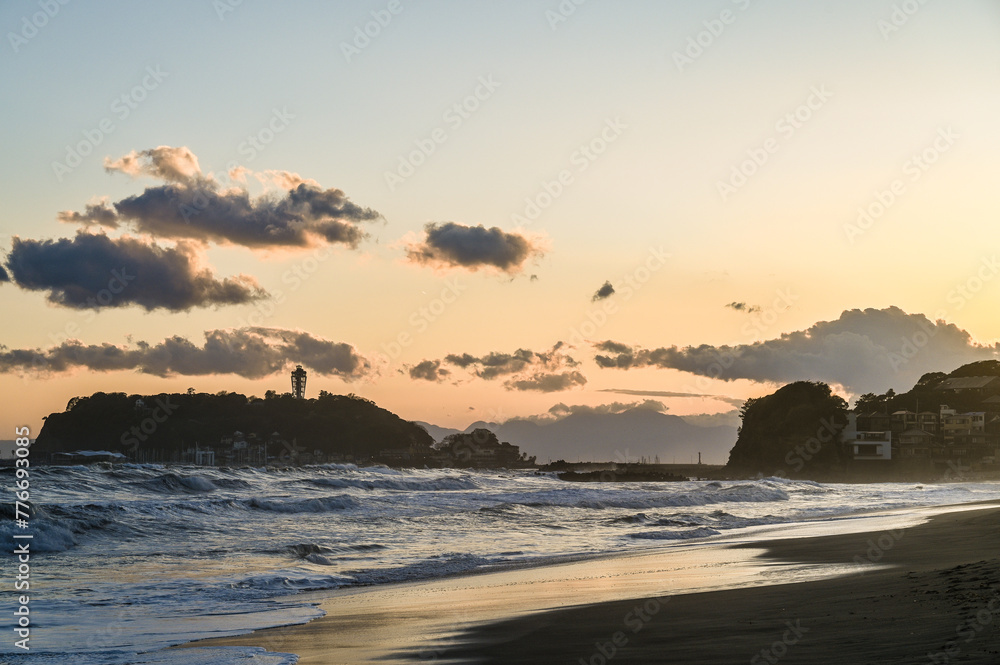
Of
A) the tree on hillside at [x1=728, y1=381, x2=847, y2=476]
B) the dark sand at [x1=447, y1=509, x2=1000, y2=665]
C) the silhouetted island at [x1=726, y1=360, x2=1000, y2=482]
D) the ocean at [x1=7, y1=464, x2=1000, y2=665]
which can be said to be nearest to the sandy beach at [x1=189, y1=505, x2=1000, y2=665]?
the dark sand at [x1=447, y1=509, x2=1000, y2=665]

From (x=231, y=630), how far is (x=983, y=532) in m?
17.6

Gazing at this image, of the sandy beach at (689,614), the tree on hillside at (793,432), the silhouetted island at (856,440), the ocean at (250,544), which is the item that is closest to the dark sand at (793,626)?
the sandy beach at (689,614)

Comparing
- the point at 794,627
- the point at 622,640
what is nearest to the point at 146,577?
the point at 622,640

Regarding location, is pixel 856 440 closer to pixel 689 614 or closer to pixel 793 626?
pixel 689 614

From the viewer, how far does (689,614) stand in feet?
35.2

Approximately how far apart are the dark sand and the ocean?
3.33 metres

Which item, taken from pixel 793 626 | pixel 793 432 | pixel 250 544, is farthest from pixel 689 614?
pixel 793 432

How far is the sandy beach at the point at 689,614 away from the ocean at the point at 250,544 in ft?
4.54

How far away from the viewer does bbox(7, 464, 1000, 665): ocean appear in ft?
38.1

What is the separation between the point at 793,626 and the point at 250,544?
57.0 ft

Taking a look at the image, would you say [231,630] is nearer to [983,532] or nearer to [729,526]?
[983,532]

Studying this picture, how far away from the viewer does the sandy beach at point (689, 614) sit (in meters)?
7.71

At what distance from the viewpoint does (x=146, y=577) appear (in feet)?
54.0

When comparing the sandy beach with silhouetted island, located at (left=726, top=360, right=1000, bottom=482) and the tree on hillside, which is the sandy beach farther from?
the tree on hillside
